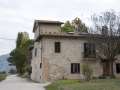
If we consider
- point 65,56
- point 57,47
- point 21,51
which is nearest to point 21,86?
point 65,56

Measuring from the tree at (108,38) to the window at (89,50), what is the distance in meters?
0.67

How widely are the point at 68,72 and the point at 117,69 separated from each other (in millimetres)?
7098

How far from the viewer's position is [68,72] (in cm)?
3459

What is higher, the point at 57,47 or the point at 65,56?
the point at 57,47

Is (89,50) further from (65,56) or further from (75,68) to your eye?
(65,56)

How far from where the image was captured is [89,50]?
35844 millimetres

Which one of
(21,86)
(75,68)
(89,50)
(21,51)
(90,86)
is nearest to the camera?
(90,86)

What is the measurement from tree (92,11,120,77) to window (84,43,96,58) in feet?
2.21

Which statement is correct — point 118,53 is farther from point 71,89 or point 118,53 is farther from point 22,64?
point 22,64

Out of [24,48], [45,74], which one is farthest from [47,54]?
[24,48]

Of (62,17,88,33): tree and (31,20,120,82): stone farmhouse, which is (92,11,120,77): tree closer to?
(31,20,120,82): stone farmhouse

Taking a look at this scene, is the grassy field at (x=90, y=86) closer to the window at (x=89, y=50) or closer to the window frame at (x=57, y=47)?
the window frame at (x=57, y=47)

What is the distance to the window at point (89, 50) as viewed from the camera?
35656mm

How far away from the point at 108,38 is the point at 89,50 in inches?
125
